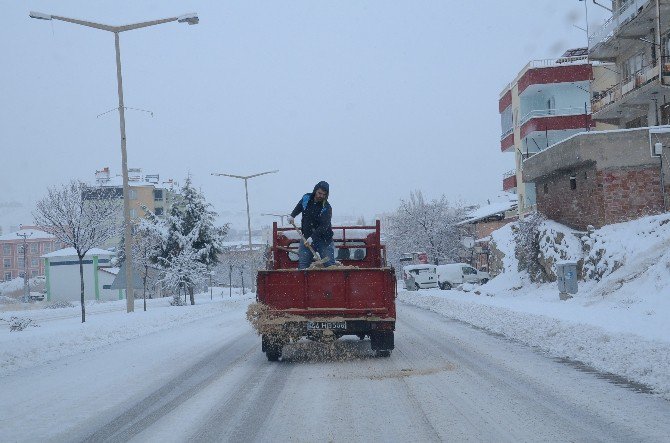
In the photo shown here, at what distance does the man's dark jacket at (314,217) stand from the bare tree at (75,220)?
14235 millimetres

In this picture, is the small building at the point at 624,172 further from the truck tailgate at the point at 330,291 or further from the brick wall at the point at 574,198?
the truck tailgate at the point at 330,291

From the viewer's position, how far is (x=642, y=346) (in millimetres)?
9164

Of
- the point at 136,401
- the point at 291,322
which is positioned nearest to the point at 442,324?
the point at 291,322

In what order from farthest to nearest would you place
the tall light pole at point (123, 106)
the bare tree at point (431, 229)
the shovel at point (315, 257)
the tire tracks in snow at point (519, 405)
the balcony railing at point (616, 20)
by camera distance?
the bare tree at point (431, 229)
the balcony railing at point (616, 20)
the tall light pole at point (123, 106)
the shovel at point (315, 257)
the tire tracks in snow at point (519, 405)

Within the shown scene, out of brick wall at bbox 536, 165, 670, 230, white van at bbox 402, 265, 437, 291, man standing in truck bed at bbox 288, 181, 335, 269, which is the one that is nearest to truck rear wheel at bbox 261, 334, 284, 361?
man standing in truck bed at bbox 288, 181, 335, 269

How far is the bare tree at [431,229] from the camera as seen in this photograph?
73125mm

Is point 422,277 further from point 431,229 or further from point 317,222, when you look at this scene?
point 317,222

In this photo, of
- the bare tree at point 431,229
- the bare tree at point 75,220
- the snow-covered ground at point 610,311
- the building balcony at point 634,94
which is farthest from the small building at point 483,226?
the bare tree at point 75,220

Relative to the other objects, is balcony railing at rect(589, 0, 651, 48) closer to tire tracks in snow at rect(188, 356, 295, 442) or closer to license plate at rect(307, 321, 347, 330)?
license plate at rect(307, 321, 347, 330)

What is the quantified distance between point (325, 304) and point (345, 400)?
3376mm

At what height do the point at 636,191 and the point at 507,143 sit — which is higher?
the point at 507,143

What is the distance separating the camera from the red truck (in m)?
10.1

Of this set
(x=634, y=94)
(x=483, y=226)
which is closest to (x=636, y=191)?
(x=634, y=94)

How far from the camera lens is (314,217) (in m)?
11.0
